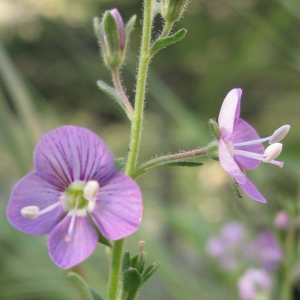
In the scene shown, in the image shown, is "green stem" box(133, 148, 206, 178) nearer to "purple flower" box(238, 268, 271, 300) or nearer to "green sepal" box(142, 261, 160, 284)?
"green sepal" box(142, 261, 160, 284)

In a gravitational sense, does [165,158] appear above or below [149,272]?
above

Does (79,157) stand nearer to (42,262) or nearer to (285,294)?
(285,294)

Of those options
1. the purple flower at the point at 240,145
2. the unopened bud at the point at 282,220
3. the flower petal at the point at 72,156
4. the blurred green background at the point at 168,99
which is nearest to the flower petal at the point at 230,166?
the purple flower at the point at 240,145

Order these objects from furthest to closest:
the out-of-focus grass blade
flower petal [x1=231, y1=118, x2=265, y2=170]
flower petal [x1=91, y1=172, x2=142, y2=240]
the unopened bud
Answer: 1. the out-of-focus grass blade
2. the unopened bud
3. flower petal [x1=231, y1=118, x2=265, y2=170]
4. flower petal [x1=91, y1=172, x2=142, y2=240]

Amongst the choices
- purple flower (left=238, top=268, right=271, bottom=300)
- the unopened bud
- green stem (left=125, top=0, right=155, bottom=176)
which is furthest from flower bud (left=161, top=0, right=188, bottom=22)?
purple flower (left=238, top=268, right=271, bottom=300)

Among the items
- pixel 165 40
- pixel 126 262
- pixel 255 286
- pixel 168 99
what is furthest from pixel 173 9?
pixel 168 99

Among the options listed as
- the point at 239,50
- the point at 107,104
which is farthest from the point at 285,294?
the point at 107,104

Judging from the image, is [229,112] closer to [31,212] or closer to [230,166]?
[230,166]
